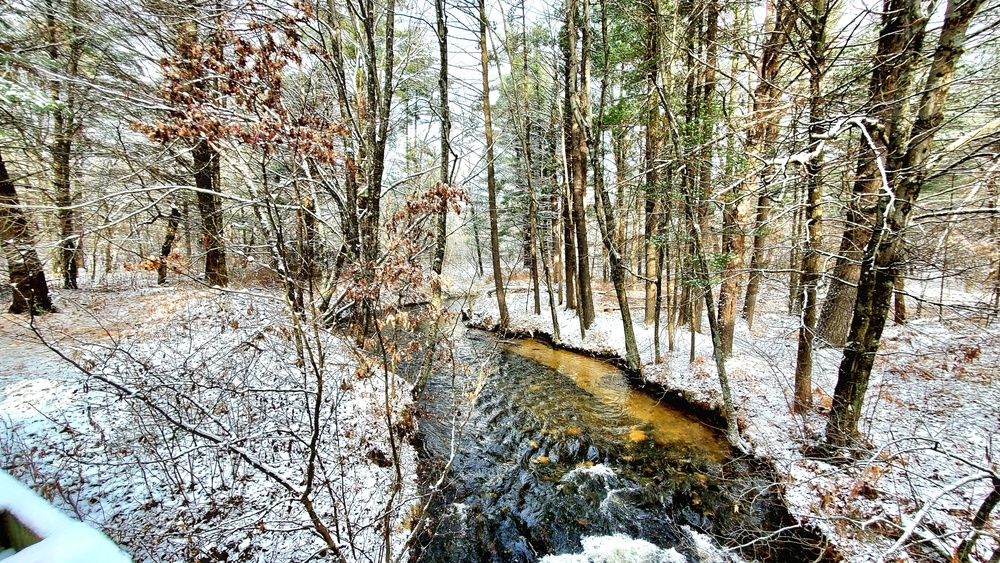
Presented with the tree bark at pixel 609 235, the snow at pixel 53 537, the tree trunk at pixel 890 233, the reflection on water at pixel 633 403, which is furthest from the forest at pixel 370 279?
the snow at pixel 53 537

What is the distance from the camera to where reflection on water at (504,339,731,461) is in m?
6.05

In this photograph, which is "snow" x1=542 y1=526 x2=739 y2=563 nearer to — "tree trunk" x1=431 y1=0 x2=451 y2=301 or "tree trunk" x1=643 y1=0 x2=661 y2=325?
"tree trunk" x1=643 y1=0 x2=661 y2=325

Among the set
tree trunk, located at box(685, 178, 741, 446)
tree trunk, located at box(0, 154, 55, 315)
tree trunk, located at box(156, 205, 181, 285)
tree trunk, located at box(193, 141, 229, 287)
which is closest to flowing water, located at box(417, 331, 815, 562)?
tree trunk, located at box(685, 178, 741, 446)

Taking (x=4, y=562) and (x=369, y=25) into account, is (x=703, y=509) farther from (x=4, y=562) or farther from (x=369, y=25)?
(x=369, y=25)

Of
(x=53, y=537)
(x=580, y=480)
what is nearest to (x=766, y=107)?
(x=580, y=480)

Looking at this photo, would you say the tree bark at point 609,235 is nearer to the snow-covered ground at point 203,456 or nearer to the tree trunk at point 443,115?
the tree trunk at point 443,115

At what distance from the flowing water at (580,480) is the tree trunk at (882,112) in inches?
97.6

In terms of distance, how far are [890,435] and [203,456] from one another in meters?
8.27

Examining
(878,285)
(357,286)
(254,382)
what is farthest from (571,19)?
(254,382)

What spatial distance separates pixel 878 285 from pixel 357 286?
5.56 m

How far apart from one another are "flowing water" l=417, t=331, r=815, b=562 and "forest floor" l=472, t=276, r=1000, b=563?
1.87 feet

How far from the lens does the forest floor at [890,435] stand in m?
3.12

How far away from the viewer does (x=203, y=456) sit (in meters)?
4.04

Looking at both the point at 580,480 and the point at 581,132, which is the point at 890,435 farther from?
the point at 581,132
